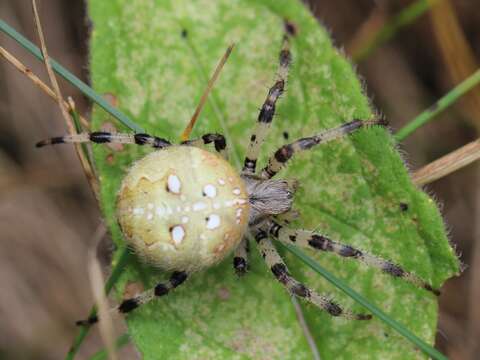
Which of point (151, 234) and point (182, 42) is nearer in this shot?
point (151, 234)

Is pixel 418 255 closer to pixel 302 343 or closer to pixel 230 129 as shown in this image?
pixel 302 343

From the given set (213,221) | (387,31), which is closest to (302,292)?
(213,221)

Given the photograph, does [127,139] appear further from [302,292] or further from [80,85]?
[302,292]

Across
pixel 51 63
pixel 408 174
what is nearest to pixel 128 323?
pixel 51 63

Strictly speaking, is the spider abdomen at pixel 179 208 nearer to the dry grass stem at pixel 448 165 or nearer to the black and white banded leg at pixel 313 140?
the black and white banded leg at pixel 313 140

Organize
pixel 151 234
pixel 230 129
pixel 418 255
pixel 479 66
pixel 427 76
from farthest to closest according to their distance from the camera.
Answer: pixel 427 76 < pixel 479 66 < pixel 230 129 < pixel 418 255 < pixel 151 234

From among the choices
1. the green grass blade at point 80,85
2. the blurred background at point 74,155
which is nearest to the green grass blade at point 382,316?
the green grass blade at point 80,85

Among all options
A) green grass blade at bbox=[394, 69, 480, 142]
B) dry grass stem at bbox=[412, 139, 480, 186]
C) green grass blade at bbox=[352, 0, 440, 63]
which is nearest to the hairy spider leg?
green grass blade at bbox=[394, 69, 480, 142]

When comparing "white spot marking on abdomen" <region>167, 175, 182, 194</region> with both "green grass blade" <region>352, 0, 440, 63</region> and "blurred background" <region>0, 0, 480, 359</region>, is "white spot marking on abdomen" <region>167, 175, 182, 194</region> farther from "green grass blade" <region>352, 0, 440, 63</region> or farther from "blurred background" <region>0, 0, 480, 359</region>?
A: "green grass blade" <region>352, 0, 440, 63</region>

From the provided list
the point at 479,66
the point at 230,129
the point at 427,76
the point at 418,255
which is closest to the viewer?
the point at 418,255
